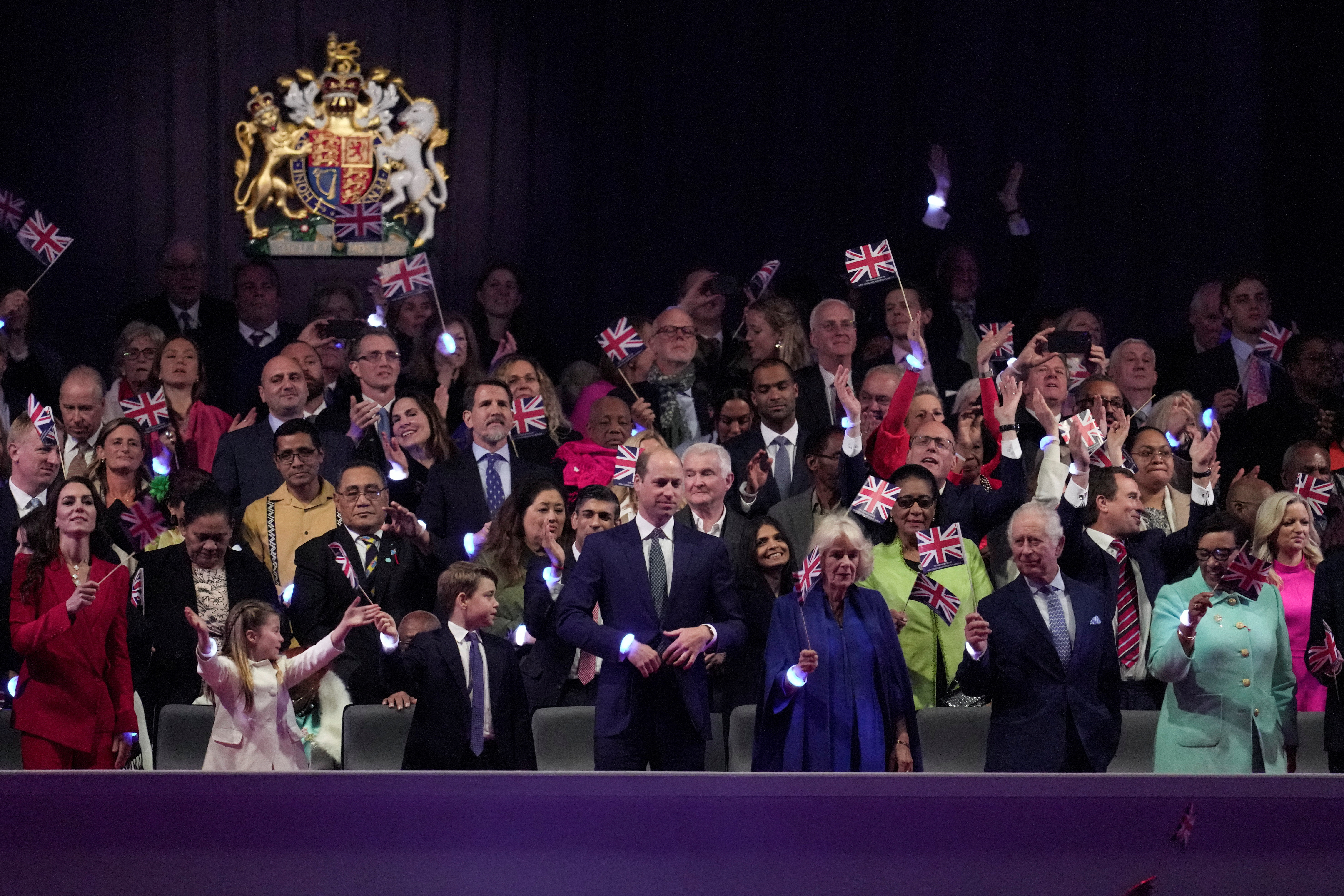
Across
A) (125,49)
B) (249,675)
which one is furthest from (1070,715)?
(125,49)

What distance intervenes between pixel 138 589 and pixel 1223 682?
3.27 metres

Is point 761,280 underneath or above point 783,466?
above

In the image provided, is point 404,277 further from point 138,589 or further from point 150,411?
point 138,589

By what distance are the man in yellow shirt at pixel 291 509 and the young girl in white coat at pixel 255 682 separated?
0.73 meters

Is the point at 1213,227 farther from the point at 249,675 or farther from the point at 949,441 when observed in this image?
the point at 249,675

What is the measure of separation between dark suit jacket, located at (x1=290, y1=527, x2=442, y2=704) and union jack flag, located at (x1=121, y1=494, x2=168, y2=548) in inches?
23.7

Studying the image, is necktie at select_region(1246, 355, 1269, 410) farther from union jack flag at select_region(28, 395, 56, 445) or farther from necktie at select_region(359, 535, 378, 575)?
union jack flag at select_region(28, 395, 56, 445)

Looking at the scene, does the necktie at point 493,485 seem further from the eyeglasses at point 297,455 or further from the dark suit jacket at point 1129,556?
the dark suit jacket at point 1129,556

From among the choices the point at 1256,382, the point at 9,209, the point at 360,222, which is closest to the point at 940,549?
the point at 1256,382

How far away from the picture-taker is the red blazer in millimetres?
5410

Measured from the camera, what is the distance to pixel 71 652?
17.8ft

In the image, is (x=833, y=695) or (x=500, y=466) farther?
(x=500, y=466)

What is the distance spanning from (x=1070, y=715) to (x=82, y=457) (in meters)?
3.45

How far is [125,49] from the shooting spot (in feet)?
30.9
